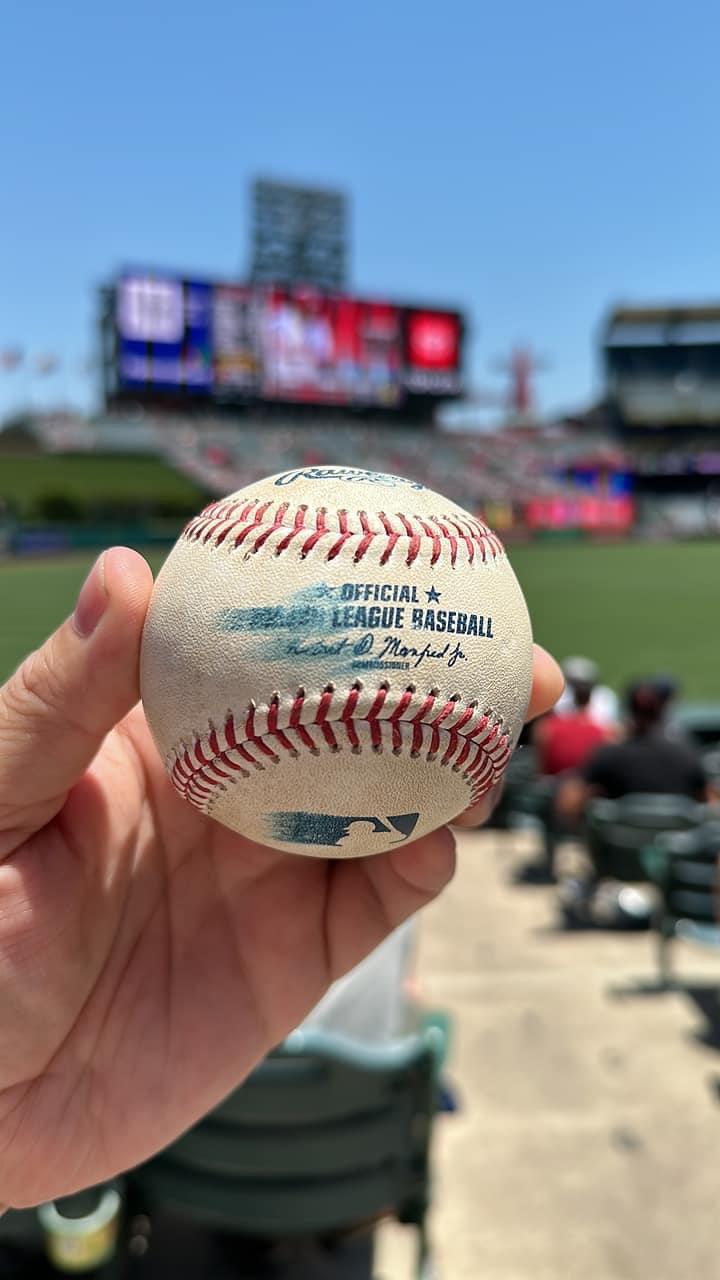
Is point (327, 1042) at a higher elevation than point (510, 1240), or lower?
higher

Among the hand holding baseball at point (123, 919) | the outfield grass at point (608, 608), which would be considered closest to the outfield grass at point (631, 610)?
the outfield grass at point (608, 608)

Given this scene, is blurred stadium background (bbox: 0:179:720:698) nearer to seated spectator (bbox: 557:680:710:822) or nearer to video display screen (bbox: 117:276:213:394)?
video display screen (bbox: 117:276:213:394)

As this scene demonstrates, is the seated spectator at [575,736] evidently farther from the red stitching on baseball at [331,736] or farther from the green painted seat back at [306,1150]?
the red stitching on baseball at [331,736]

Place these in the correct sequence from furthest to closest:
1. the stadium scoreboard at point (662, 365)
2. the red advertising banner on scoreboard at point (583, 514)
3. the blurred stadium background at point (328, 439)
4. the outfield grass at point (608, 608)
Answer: the stadium scoreboard at point (662, 365), the red advertising banner on scoreboard at point (583, 514), the blurred stadium background at point (328, 439), the outfield grass at point (608, 608)

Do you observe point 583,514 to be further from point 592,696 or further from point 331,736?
point 331,736

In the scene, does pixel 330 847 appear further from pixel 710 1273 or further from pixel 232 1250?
pixel 710 1273

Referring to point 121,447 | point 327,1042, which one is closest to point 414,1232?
point 327,1042
